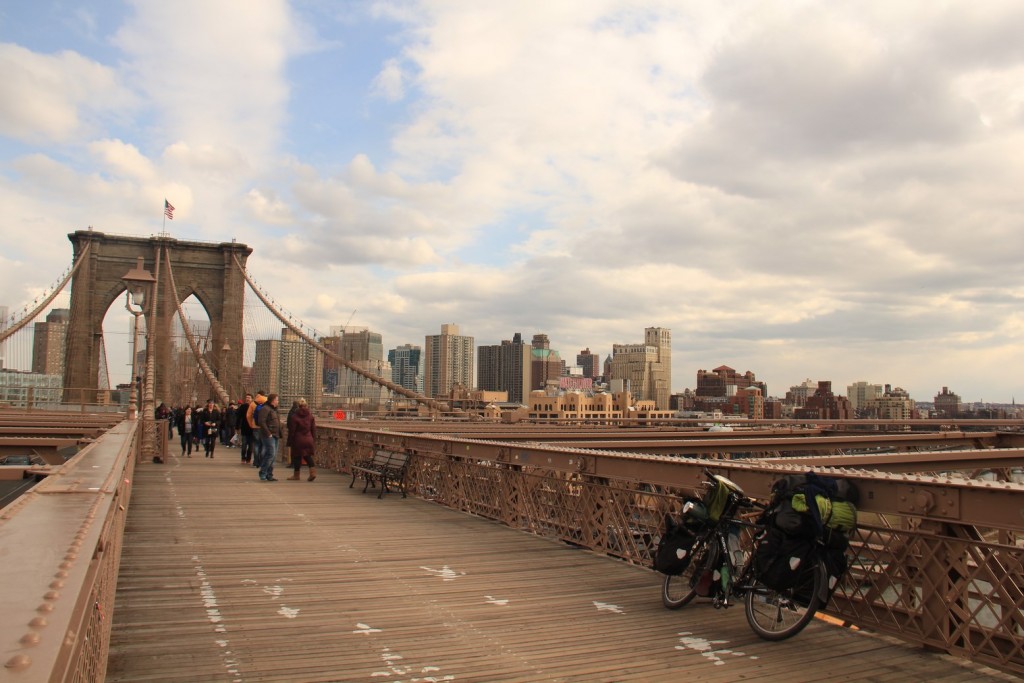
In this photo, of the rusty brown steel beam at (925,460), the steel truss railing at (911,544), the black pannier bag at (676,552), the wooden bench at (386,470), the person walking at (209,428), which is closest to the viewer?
the steel truss railing at (911,544)

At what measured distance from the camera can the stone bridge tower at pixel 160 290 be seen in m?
63.2

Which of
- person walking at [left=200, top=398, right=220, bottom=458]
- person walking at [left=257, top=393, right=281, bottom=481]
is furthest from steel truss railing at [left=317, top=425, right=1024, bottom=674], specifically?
person walking at [left=200, top=398, right=220, bottom=458]

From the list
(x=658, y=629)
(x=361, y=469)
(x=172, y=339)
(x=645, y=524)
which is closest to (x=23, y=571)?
(x=658, y=629)

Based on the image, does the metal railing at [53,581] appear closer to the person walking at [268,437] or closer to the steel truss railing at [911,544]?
the steel truss railing at [911,544]

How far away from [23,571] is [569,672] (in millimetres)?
3401

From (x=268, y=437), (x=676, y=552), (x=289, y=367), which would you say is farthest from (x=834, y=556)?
(x=289, y=367)

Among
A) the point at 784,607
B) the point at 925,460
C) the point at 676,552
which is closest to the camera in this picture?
the point at 784,607

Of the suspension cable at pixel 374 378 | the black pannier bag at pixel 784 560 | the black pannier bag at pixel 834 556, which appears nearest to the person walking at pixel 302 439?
the black pannier bag at pixel 784 560

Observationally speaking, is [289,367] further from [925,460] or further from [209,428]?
[925,460]

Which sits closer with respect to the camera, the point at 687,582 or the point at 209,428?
the point at 687,582

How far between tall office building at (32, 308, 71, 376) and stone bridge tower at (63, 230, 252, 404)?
2564 millimetres

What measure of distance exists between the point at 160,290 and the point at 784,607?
6678cm

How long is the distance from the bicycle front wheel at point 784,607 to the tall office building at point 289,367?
56734mm

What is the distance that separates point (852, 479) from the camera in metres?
5.45
